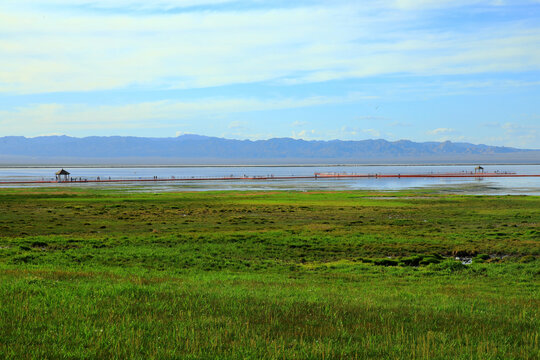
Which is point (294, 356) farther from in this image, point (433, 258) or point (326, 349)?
point (433, 258)

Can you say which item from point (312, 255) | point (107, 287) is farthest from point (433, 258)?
point (107, 287)

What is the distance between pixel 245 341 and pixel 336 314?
3.08 meters

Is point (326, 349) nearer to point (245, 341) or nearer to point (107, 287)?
point (245, 341)

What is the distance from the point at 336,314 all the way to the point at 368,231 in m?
24.0

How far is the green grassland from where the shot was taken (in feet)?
30.6

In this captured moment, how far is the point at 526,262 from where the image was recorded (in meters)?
24.2

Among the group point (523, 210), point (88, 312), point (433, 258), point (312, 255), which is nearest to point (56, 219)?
point (312, 255)

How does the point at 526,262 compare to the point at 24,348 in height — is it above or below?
below

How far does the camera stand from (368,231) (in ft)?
116

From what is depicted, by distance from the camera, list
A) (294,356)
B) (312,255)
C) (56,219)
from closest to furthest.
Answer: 1. (294,356)
2. (312,255)
3. (56,219)

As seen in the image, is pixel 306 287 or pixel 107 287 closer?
pixel 107 287

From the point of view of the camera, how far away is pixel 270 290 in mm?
15578

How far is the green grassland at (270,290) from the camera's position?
9336mm

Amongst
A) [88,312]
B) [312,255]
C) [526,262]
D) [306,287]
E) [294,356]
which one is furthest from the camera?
[312,255]
